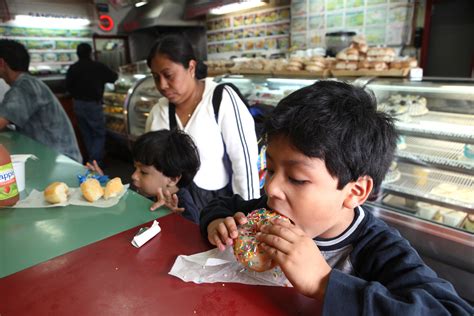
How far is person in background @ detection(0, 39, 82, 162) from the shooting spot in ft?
9.34

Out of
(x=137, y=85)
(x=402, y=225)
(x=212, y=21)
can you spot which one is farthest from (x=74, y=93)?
(x=402, y=225)

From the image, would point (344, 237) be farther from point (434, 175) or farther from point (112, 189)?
point (434, 175)

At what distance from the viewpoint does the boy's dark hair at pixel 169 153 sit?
1642mm

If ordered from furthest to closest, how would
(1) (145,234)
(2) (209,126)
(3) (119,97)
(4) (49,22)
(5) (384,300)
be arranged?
(4) (49,22) → (3) (119,97) → (2) (209,126) → (1) (145,234) → (5) (384,300)

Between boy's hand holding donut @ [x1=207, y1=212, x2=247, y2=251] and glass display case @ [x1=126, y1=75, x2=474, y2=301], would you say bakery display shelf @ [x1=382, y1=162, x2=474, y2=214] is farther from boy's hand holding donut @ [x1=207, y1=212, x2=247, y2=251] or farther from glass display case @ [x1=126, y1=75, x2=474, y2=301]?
boy's hand holding donut @ [x1=207, y1=212, x2=247, y2=251]

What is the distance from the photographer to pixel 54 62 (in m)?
7.37

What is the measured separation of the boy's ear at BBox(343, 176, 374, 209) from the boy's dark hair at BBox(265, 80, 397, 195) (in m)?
0.02

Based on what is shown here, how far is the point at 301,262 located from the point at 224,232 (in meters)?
0.27

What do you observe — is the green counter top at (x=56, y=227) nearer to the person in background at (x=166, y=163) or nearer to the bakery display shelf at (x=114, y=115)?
the person in background at (x=166, y=163)

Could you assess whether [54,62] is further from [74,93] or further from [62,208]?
[62,208]

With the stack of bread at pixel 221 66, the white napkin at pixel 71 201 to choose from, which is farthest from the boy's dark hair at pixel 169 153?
the stack of bread at pixel 221 66

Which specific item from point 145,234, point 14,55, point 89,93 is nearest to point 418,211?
point 145,234

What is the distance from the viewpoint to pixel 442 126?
2.26 m

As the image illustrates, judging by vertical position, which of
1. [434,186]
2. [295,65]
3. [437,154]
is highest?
[295,65]
